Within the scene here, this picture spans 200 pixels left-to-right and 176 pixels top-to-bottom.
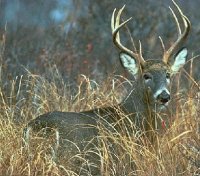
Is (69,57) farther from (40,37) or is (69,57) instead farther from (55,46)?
(40,37)

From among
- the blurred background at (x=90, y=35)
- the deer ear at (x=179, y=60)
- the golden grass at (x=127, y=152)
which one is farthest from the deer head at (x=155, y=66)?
the blurred background at (x=90, y=35)

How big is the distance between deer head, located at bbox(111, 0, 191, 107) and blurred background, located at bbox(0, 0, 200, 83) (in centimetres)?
323

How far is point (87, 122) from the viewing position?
732cm

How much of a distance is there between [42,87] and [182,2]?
816cm

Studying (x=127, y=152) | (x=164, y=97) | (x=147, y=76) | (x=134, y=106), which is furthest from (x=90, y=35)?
(x=127, y=152)

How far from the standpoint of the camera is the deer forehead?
8070 millimetres

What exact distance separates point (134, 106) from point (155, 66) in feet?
1.47

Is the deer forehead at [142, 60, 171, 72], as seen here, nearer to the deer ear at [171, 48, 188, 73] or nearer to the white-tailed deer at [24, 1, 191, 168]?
the white-tailed deer at [24, 1, 191, 168]

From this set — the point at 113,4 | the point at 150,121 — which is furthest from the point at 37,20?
the point at 150,121

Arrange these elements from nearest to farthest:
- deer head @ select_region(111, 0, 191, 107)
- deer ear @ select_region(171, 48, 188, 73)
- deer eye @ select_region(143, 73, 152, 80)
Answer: deer head @ select_region(111, 0, 191, 107), deer eye @ select_region(143, 73, 152, 80), deer ear @ select_region(171, 48, 188, 73)

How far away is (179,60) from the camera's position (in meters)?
8.42

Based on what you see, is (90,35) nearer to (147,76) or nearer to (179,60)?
(179,60)

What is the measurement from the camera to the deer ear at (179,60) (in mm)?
8398

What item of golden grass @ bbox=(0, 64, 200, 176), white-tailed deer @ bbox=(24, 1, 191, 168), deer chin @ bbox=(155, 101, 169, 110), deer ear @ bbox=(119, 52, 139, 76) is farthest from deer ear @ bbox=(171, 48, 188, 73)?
deer chin @ bbox=(155, 101, 169, 110)
